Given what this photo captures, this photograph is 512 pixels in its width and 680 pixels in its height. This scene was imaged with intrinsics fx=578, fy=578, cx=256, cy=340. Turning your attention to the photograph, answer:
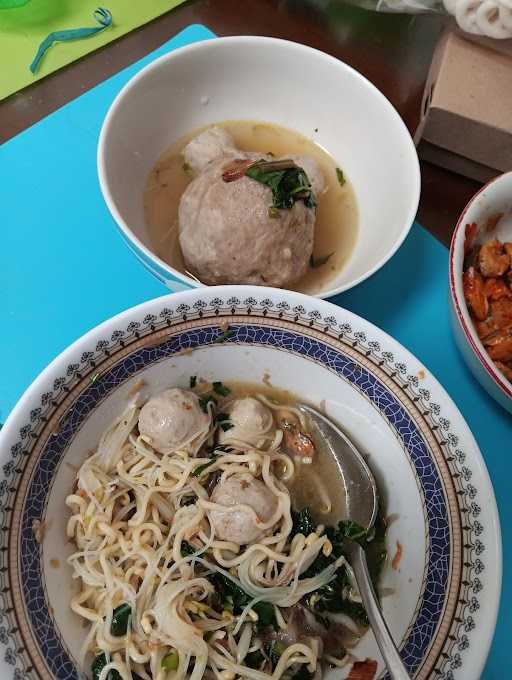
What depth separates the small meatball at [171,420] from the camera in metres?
1.12

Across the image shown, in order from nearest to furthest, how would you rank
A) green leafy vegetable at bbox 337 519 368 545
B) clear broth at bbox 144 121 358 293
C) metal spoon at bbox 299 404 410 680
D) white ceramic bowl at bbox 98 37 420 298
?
metal spoon at bbox 299 404 410 680 → green leafy vegetable at bbox 337 519 368 545 → white ceramic bowl at bbox 98 37 420 298 → clear broth at bbox 144 121 358 293

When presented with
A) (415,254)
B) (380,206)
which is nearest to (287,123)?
(380,206)

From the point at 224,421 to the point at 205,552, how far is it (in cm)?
26

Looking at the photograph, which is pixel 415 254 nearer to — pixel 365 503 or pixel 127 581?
pixel 365 503

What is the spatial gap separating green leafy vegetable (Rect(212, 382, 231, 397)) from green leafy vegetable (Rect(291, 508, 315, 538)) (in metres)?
0.29

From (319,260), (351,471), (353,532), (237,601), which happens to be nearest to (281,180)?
(319,260)

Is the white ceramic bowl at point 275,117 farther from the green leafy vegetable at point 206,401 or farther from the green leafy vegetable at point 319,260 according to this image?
the green leafy vegetable at point 206,401

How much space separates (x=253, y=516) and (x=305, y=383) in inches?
11.7

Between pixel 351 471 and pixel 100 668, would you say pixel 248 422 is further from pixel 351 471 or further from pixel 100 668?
pixel 100 668

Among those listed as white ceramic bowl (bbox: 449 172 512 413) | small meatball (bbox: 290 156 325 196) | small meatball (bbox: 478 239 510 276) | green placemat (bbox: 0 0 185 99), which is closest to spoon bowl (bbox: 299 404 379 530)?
white ceramic bowl (bbox: 449 172 512 413)

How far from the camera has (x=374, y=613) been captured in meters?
1.00

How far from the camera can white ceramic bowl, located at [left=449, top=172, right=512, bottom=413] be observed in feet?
4.30

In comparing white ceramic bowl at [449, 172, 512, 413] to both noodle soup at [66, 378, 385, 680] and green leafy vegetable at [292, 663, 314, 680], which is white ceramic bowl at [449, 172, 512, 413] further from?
green leafy vegetable at [292, 663, 314, 680]

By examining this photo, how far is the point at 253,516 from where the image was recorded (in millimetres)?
1086
